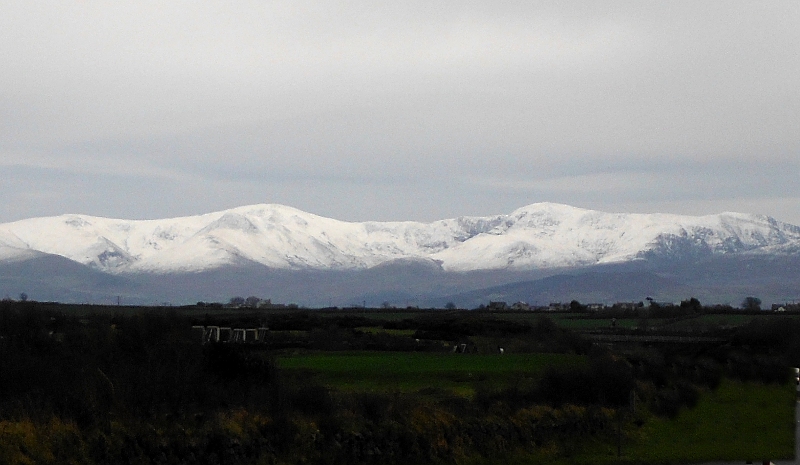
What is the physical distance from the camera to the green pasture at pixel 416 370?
5231 centimetres

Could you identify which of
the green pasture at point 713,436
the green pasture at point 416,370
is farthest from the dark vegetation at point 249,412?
the green pasture at point 416,370

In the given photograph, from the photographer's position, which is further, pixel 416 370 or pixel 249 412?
pixel 416 370

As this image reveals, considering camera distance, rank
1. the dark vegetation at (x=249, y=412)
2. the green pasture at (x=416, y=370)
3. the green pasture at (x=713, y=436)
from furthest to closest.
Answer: the green pasture at (x=416, y=370)
the green pasture at (x=713, y=436)
the dark vegetation at (x=249, y=412)

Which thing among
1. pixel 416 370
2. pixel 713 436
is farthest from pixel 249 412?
pixel 416 370

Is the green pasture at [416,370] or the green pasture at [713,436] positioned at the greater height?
the green pasture at [416,370]

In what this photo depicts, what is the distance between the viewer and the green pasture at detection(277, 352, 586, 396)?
52312 mm

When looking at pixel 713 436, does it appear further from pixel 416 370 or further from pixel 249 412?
pixel 416 370

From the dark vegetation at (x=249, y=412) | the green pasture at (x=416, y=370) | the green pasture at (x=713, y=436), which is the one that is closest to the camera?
the dark vegetation at (x=249, y=412)

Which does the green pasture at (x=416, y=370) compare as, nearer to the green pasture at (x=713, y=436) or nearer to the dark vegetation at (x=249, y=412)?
the dark vegetation at (x=249, y=412)

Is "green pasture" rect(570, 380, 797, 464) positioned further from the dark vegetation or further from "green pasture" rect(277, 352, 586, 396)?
"green pasture" rect(277, 352, 586, 396)

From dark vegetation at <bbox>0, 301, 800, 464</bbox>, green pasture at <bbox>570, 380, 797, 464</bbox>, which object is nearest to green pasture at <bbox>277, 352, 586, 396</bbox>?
dark vegetation at <bbox>0, 301, 800, 464</bbox>

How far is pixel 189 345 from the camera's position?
38.4 m

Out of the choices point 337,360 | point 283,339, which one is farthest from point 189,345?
point 283,339

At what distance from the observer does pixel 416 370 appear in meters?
62.4
